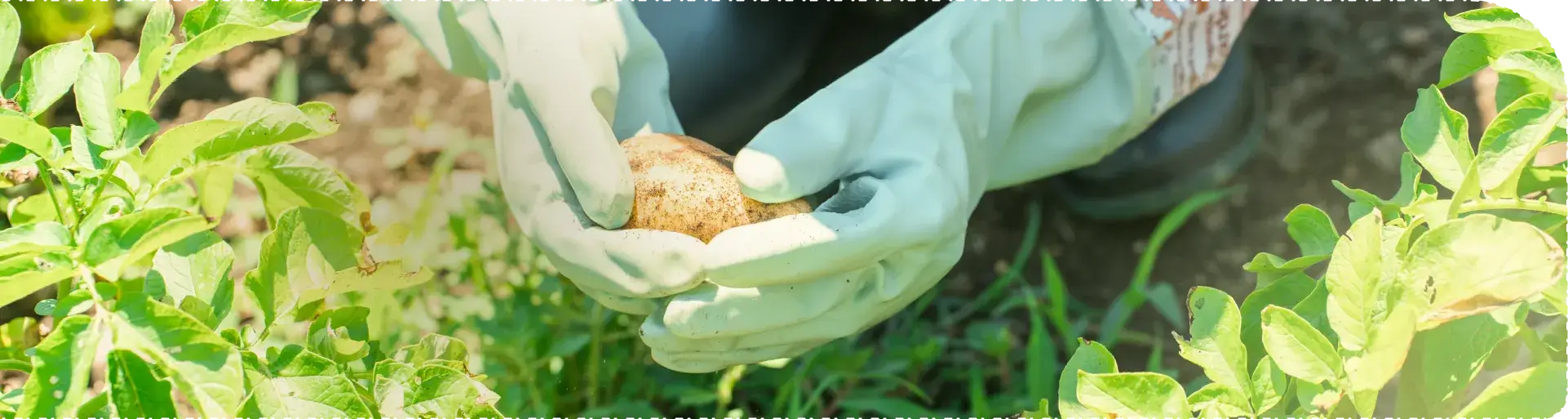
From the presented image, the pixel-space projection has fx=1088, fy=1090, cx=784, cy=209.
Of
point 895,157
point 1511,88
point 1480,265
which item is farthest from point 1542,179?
point 895,157

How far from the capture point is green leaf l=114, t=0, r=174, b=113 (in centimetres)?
55

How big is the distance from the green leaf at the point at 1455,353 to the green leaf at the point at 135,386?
2.02 ft

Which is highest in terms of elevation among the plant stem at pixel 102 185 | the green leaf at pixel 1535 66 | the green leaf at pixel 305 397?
the green leaf at pixel 1535 66

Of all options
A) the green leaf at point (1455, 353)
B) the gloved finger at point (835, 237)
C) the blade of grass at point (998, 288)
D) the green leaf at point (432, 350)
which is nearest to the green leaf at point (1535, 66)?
the green leaf at point (1455, 353)

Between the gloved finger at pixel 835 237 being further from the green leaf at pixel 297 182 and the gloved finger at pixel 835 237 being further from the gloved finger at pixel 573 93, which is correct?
the green leaf at pixel 297 182

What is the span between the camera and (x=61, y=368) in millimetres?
462

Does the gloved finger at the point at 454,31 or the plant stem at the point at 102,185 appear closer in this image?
the plant stem at the point at 102,185

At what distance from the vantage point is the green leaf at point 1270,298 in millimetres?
659

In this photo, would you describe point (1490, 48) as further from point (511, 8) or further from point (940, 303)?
point (940, 303)

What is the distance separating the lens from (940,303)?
4.67 feet

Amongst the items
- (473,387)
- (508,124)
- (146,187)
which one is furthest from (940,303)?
(146,187)

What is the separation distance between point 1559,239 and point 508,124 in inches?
29.9

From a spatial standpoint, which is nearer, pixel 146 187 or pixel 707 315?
pixel 146 187

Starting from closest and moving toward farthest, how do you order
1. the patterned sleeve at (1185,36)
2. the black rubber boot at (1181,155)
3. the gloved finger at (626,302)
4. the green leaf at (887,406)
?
the gloved finger at (626,302) < the patterned sleeve at (1185,36) < the green leaf at (887,406) < the black rubber boot at (1181,155)
